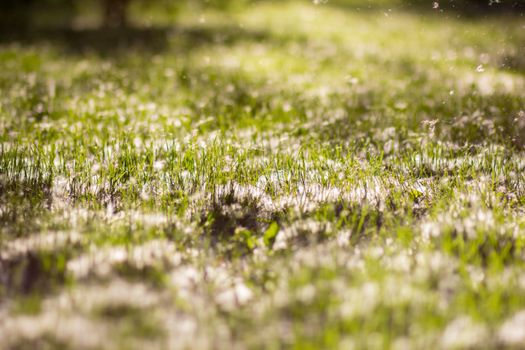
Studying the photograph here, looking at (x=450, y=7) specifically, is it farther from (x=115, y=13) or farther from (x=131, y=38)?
(x=115, y=13)

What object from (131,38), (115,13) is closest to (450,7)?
(131,38)

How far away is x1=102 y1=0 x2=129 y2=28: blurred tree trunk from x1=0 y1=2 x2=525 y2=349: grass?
1006 centimetres

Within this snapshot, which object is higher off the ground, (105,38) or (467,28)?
(467,28)

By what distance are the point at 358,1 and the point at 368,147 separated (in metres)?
21.5

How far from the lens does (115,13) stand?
669 inches

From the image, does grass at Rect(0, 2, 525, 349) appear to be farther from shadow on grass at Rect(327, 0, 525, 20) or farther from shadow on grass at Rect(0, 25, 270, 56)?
shadow on grass at Rect(327, 0, 525, 20)

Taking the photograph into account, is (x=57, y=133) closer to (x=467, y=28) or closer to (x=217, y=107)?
(x=217, y=107)

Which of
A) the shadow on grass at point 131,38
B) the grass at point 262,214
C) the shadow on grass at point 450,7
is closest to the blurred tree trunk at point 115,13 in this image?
the shadow on grass at point 131,38

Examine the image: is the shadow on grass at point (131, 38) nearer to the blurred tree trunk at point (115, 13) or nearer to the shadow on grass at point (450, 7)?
the blurred tree trunk at point (115, 13)

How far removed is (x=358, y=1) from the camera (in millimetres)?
23734

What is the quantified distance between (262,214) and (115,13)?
15968 mm

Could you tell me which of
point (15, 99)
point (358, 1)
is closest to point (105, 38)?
point (15, 99)

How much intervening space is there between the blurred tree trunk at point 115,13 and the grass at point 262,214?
10.1 metres

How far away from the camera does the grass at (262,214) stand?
2.02m
